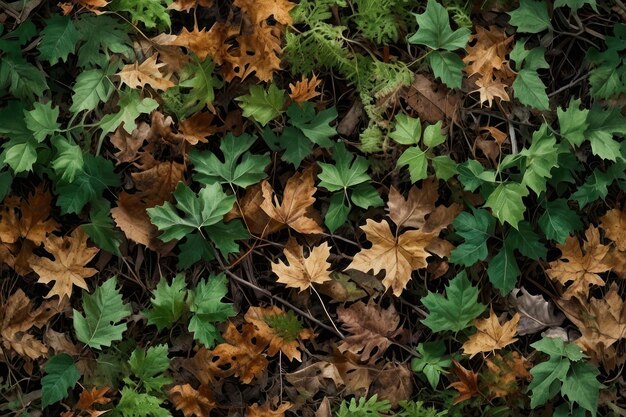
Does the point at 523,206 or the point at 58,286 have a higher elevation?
the point at 523,206

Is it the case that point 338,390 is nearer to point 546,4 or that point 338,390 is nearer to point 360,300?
point 360,300

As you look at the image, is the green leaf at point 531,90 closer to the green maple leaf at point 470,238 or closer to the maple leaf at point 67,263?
the green maple leaf at point 470,238

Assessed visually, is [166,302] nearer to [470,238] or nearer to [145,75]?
[145,75]

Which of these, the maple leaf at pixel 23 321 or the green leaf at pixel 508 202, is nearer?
the green leaf at pixel 508 202

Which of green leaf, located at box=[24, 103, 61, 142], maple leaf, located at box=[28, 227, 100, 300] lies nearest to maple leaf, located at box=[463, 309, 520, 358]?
maple leaf, located at box=[28, 227, 100, 300]

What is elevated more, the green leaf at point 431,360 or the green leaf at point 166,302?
the green leaf at point 166,302

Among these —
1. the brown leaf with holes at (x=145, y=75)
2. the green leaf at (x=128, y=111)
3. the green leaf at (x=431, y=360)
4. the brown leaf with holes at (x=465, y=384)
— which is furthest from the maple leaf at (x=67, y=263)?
the brown leaf with holes at (x=465, y=384)

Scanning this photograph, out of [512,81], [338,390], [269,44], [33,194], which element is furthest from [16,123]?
[512,81]

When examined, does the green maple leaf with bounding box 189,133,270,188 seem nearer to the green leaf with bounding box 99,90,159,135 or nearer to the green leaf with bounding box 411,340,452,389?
the green leaf with bounding box 99,90,159,135

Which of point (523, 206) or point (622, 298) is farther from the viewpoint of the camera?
point (622, 298)
